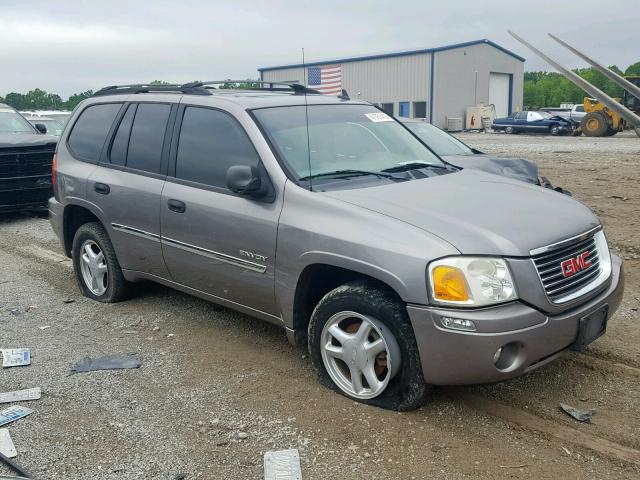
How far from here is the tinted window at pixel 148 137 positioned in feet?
16.5

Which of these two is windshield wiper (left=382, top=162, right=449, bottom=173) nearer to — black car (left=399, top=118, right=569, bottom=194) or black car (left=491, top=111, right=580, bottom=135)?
black car (left=399, top=118, right=569, bottom=194)

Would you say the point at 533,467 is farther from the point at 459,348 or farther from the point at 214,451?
the point at 214,451

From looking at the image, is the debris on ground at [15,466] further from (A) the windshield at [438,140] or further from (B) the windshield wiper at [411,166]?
(A) the windshield at [438,140]

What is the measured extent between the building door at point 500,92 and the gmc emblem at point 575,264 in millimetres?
47470

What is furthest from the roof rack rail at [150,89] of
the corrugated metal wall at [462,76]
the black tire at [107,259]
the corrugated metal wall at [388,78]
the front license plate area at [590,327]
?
the corrugated metal wall at [462,76]

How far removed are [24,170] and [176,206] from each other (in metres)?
6.42

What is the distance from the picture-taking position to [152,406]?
3.89 metres

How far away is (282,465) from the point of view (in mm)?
3238

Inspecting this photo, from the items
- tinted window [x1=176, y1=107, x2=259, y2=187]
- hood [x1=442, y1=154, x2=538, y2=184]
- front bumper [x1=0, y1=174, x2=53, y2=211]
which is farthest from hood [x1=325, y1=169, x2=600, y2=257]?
front bumper [x1=0, y1=174, x2=53, y2=211]

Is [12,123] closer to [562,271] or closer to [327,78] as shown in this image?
[327,78]

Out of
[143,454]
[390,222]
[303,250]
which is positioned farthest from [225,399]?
[390,222]

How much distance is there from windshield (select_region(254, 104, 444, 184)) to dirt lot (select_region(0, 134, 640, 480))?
53.8 inches

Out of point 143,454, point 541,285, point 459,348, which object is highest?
Result: point 541,285

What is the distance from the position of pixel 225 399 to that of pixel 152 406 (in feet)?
1.41
